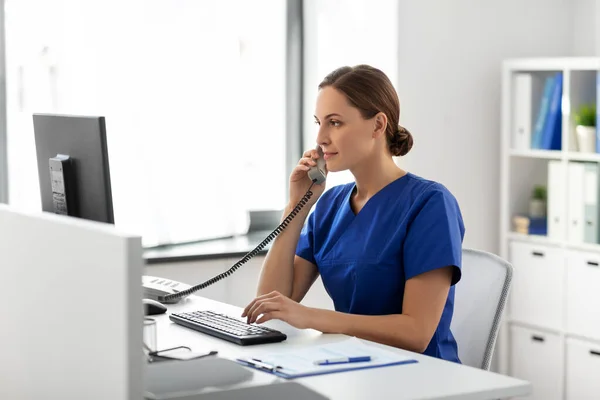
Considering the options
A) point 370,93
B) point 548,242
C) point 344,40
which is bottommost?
Result: point 548,242

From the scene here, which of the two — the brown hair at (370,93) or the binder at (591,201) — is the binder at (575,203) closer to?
the binder at (591,201)

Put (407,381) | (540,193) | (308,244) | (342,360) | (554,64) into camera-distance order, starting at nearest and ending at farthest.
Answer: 1. (407,381)
2. (342,360)
3. (308,244)
4. (554,64)
5. (540,193)

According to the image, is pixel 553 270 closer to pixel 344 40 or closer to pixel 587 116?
pixel 587 116

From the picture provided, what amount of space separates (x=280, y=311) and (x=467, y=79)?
7.05 feet

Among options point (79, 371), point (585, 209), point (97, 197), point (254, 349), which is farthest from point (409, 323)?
point (585, 209)

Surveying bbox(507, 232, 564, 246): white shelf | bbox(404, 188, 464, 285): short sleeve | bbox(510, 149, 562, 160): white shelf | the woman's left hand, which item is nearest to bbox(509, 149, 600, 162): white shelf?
bbox(510, 149, 562, 160): white shelf

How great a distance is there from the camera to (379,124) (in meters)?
2.48

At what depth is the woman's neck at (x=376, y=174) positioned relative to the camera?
8.16ft

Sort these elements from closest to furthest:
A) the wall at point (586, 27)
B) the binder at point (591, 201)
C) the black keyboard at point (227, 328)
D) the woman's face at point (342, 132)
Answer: the black keyboard at point (227, 328)
the woman's face at point (342, 132)
the binder at point (591, 201)
the wall at point (586, 27)

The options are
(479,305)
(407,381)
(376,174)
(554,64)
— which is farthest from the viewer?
(554,64)

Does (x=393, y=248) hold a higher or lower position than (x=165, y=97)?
lower

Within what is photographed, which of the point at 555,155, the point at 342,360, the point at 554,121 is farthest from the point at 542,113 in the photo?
the point at 342,360

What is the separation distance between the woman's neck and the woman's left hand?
0.44m

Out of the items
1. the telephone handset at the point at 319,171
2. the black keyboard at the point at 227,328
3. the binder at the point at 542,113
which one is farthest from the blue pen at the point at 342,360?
the binder at the point at 542,113
